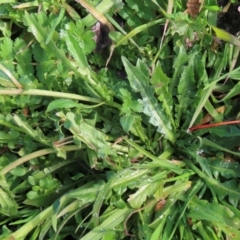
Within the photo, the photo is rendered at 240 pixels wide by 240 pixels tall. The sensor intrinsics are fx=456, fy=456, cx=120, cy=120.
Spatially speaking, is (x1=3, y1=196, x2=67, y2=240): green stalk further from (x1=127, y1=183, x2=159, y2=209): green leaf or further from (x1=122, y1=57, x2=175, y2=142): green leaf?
(x1=122, y1=57, x2=175, y2=142): green leaf

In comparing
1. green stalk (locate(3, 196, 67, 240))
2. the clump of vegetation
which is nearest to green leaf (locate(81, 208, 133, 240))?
the clump of vegetation

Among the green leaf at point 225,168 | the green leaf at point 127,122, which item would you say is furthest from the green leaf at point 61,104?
the green leaf at point 225,168

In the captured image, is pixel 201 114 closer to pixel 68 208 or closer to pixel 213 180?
pixel 213 180

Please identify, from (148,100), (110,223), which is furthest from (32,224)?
(148,100)

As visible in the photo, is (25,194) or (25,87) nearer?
(25,87)

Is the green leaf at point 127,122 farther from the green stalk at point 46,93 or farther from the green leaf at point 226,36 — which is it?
the green leaf at point 226,36

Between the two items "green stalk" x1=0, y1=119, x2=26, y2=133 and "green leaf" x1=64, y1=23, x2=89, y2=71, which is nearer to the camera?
"green leaf" x1=64, y1=23, x2=89, y2=71

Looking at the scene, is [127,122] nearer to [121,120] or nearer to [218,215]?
[121,120]

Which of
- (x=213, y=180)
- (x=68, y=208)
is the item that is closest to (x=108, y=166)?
(x=68, y=208)

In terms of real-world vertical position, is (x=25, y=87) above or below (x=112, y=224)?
above
